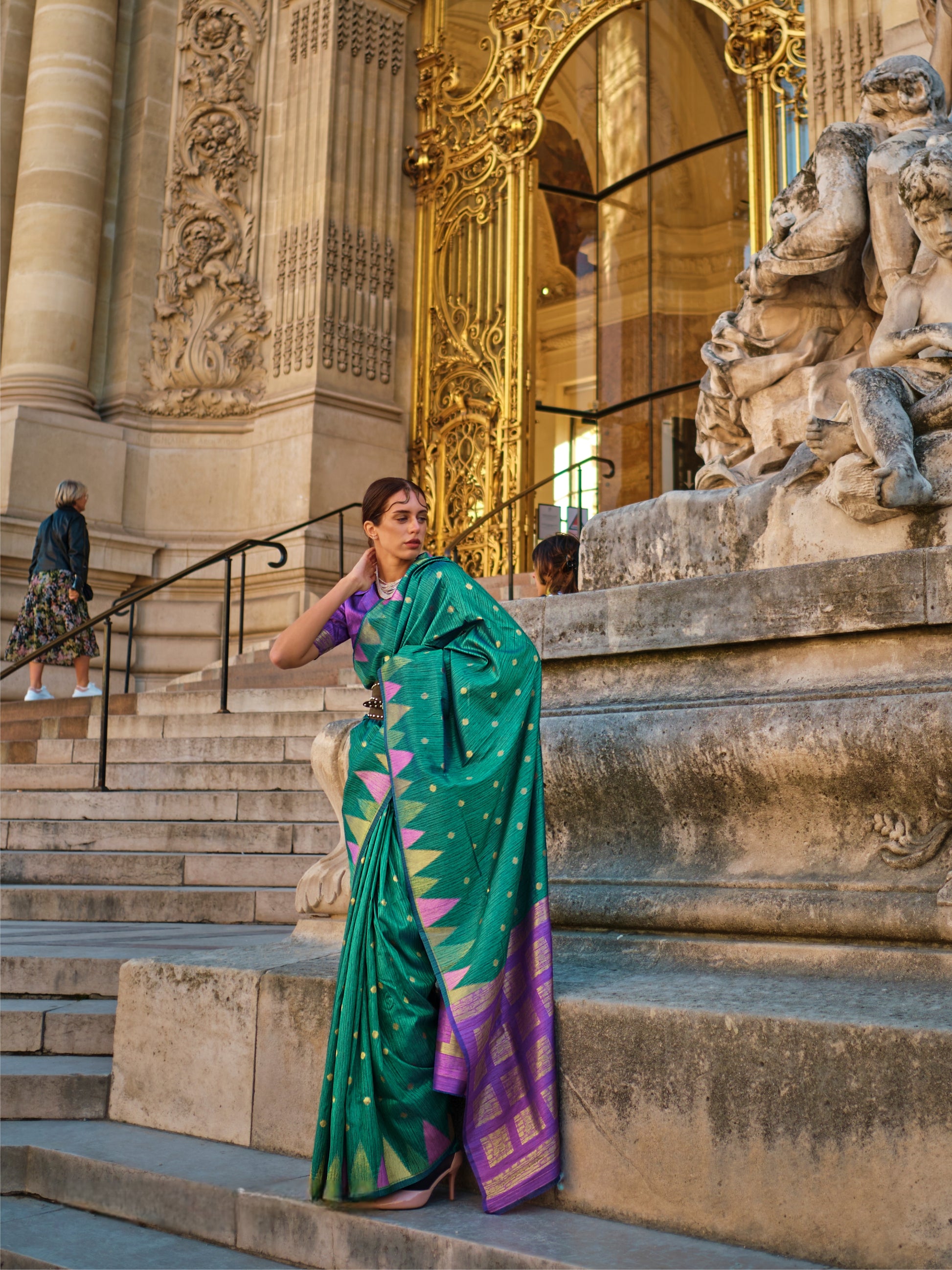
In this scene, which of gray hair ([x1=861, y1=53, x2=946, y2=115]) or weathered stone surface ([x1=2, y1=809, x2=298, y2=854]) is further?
weathered stone surface ([x1=2, y1=809, x2=298, y2=854])

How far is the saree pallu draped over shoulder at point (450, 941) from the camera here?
2.61 metres

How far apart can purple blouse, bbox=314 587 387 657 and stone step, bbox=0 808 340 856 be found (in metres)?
2.97

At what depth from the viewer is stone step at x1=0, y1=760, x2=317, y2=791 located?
22.6 feet

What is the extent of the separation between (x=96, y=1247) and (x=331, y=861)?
112cm

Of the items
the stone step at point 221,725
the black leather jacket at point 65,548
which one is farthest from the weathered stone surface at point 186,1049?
the black leather jacket at point 65,548

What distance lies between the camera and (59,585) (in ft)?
33.1

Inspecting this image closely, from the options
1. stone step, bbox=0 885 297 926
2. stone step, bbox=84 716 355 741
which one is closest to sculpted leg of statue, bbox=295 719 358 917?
stone step, bbox=0 885 297 926

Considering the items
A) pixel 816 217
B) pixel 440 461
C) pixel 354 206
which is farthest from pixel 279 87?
pixel 816 217

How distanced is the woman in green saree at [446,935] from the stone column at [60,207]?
10.9 m

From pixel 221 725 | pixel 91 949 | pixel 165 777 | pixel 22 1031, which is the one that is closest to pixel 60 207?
pixel 221 725

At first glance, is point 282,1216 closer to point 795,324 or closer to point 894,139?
point 795,324

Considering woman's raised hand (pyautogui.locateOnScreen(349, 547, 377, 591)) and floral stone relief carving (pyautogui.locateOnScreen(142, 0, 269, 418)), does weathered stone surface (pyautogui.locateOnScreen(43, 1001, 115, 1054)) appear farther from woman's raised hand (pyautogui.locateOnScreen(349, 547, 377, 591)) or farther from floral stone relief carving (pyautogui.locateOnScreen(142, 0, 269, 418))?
floral stone relief carving (pyautogui.locateOnScreen(142, 0, 269, 418))

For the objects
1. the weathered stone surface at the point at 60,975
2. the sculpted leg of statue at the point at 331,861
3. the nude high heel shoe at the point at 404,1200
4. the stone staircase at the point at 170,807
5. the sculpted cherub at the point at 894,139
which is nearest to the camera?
the nude high heel shoe at the point at 404,1200

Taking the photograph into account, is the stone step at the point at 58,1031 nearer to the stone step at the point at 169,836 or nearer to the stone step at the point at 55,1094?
the stone step at the point at 55,1094
